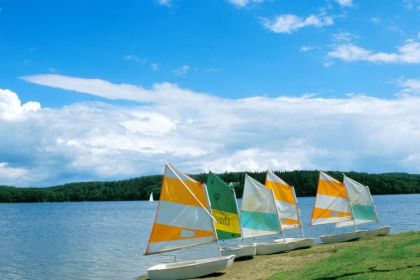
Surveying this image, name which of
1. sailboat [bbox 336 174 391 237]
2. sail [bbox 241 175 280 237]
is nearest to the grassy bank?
sail [bbox 241 175 280 237]

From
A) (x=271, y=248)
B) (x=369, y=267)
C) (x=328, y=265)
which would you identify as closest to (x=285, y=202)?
(x=271, y=248)

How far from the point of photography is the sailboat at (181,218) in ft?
81.0

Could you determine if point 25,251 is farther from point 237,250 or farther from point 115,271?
point 237,250

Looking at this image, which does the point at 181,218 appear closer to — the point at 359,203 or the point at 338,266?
the point at 338,266

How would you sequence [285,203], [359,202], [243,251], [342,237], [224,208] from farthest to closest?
[359,202]
[342,237]
[285,203]
[224,208]
[243,251]

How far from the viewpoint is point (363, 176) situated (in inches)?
7318

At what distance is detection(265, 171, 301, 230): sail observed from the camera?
A: 33.5 metres

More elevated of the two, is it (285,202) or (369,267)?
(285,202)

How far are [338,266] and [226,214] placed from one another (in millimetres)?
10442

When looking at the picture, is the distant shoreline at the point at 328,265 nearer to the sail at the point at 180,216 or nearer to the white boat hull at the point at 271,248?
the white boat hull at the point at 271,248

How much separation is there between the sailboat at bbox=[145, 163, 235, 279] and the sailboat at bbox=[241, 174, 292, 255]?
691 cm

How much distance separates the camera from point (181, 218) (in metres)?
24.9

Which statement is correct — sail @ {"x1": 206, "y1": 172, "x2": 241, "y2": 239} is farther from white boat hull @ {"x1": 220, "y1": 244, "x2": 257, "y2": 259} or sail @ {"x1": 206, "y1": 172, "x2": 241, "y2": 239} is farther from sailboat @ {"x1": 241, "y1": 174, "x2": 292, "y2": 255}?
sailboat @ {"x1": 241, "y1": 174, "x2": 292, "y2": 255}

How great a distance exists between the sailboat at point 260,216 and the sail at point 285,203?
2.10m
